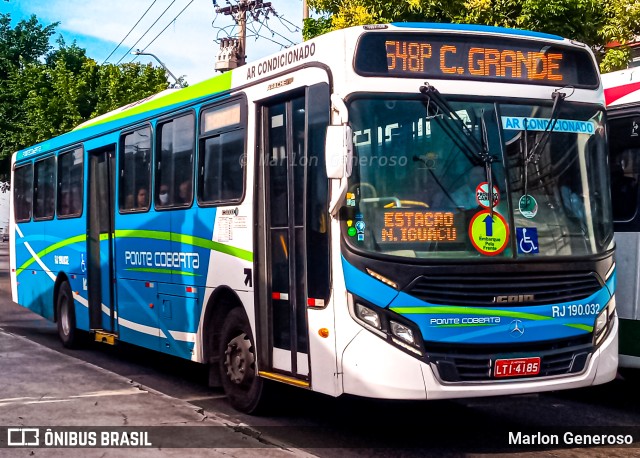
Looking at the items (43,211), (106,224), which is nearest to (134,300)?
(106,224)

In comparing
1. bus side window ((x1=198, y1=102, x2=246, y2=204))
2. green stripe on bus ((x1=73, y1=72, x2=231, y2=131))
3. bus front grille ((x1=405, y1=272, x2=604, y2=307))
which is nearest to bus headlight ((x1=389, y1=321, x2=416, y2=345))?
bus front grille ((x1=405, y1=272, x2=604, y2=307))

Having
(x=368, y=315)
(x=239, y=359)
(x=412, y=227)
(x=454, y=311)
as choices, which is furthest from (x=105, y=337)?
(x=454, y=311)

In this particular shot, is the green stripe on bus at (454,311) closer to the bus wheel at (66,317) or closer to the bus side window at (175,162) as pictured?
the bus side window at (175,162)

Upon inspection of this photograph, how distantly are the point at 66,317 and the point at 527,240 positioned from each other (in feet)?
30.9

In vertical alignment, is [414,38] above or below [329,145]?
above

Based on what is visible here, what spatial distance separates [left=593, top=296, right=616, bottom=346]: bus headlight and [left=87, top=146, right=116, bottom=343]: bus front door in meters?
7.06

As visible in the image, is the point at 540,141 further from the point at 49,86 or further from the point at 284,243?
the point at 49,86

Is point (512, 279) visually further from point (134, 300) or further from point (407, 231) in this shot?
point (134, 300)

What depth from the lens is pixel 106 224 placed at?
12.8m

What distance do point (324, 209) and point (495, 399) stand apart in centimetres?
201

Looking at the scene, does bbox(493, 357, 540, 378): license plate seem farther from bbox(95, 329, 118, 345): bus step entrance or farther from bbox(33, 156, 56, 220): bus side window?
bbox(33, 156, 56, 220): bus side window

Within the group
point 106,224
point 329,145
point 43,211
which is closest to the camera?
point 329,145

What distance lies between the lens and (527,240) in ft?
24.3

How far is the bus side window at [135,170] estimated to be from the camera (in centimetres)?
1142
